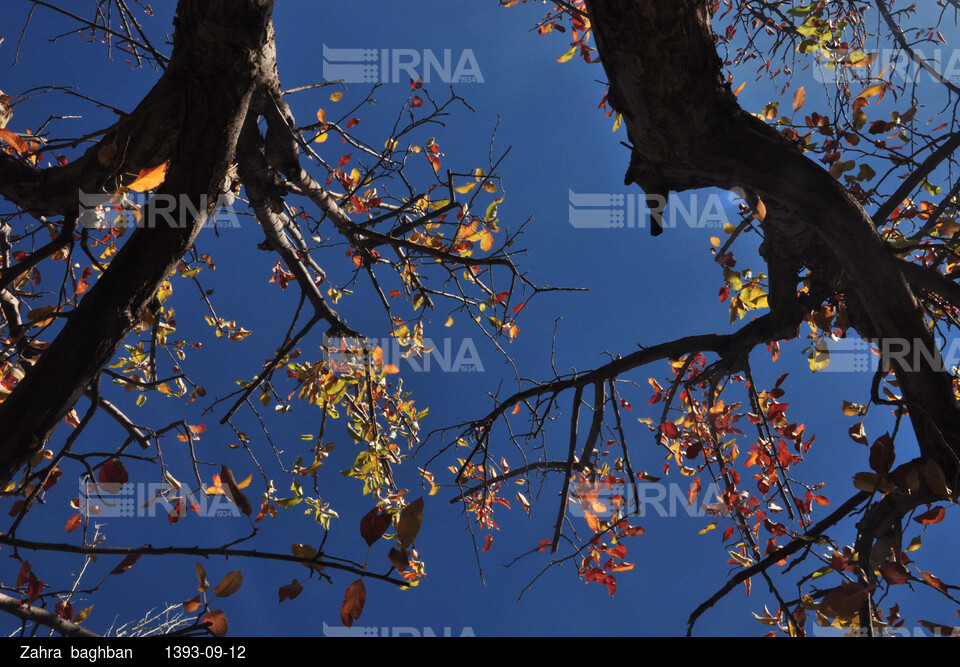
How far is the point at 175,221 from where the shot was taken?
1334 millimetres

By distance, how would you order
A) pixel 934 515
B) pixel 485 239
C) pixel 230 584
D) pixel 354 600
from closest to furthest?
pixel 354 600
pixel 230 584
pixel 934 515
pixel 485 239

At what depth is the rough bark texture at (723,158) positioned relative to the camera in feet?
4.40

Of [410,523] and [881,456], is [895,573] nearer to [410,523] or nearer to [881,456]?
[881,456]

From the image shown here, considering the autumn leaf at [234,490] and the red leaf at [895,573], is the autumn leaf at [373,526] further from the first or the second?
the red leaf at [895,573]

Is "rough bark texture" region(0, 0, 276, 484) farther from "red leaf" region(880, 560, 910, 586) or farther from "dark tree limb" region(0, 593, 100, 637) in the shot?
"red leaf" region(880, 560, 910, 586)

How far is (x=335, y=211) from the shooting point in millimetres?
2520

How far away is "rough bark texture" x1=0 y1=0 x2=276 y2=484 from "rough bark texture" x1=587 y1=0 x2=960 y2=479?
921mm

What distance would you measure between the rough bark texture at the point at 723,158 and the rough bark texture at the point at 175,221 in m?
0.92

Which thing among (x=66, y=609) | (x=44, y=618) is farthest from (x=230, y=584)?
(x=66, y=609)

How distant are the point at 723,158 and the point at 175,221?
1.51 m

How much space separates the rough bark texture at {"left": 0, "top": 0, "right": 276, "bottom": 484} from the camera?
1.20m

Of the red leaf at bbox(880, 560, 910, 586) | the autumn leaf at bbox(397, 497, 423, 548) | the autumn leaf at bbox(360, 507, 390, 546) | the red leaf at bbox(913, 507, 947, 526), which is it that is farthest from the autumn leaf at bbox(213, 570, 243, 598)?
the red leaf at bbox(913, 507, 947, 526)

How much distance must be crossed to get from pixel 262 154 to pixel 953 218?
3.05 metres
